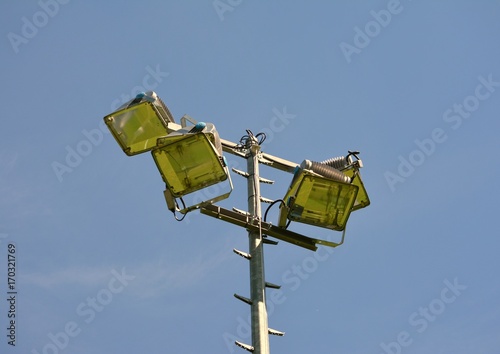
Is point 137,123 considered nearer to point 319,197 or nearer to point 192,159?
point 192,159

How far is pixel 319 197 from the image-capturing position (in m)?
8.52

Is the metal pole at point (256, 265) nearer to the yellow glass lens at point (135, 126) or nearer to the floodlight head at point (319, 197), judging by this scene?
the floodlight head at point (319, 197)

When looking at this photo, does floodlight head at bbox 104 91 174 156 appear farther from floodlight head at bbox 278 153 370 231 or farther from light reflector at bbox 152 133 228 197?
floodlight head at bbox 278 153 370 231

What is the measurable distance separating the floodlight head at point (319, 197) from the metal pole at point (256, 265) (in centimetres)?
34

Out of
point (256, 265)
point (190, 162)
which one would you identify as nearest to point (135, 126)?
point (190, 162)

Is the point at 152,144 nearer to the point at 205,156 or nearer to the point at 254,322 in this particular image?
the point at 205,156

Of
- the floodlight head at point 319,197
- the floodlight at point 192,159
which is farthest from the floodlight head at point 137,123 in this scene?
the floodlight head at point 319,197

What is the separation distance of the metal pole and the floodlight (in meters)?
0.56

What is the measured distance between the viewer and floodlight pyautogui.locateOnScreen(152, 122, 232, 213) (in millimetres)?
A: 8172

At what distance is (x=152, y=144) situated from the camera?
854 centimetres

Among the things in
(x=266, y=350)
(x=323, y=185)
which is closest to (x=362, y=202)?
(x=323, y=185)

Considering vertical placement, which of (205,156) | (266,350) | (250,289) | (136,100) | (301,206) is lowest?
(266,350)

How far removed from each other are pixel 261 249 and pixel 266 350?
1.13 meters

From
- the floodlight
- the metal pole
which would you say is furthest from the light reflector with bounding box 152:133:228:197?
the metal pole
